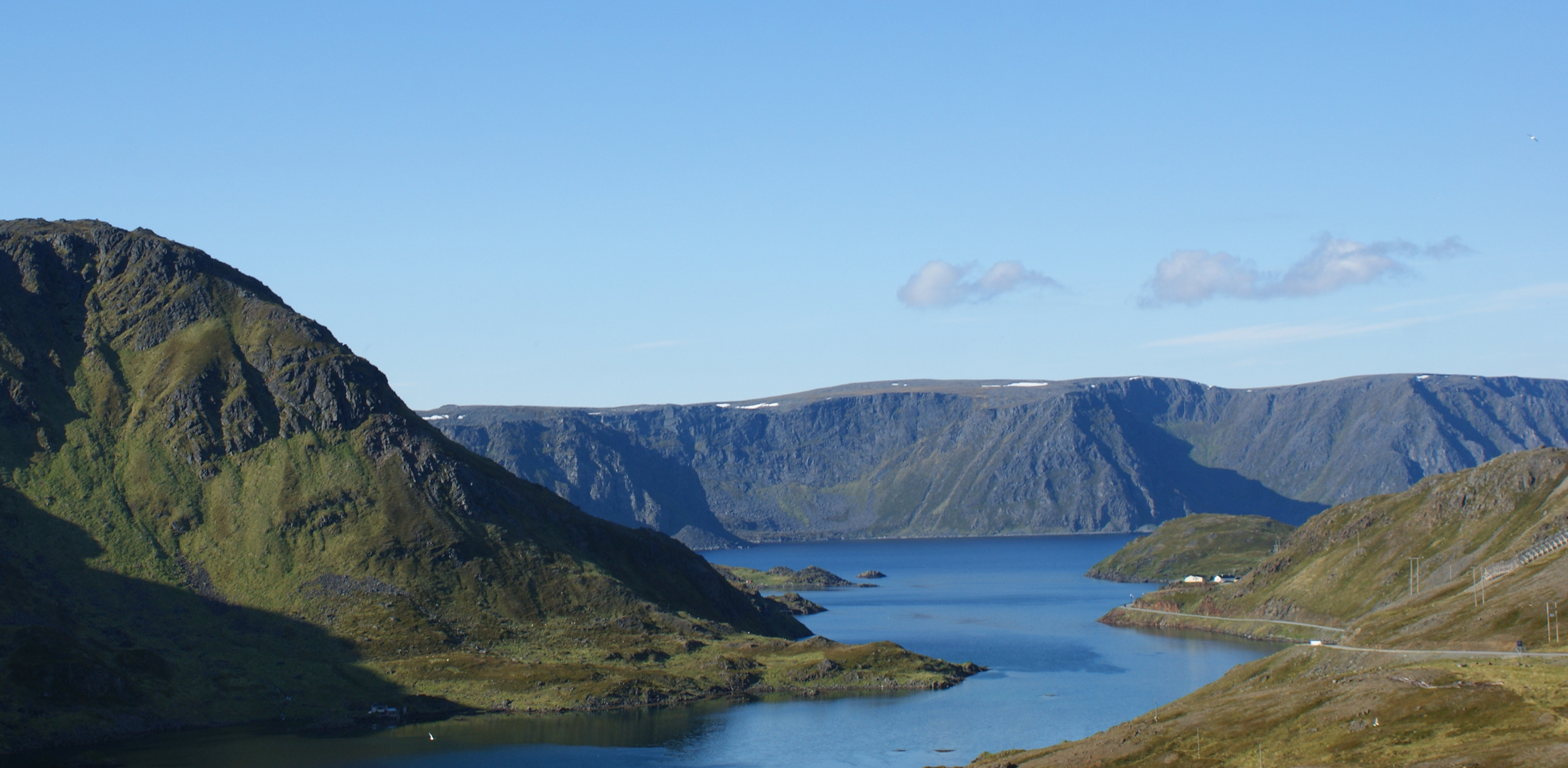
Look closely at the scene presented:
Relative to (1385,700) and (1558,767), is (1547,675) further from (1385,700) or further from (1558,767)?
(1558,767)

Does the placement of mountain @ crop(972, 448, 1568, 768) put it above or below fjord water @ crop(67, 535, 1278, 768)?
above

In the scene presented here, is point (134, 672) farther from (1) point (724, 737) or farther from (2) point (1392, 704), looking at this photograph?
(2) point (1392, 704)

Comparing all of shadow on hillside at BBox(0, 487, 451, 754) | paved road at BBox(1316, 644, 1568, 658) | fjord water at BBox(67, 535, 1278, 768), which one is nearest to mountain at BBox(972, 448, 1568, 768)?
paved road at BBox(1316, 644, 1568, 658)

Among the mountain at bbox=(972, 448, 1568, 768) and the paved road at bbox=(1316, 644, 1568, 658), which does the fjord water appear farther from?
the paved road at bbox=(1316, 644, 1568, 658)

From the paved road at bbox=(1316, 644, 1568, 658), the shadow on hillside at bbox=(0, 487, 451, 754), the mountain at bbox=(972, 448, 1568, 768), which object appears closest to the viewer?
the mountain at bbox=(972, 448, 1568, 768)

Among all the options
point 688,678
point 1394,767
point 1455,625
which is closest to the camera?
point 1394,767

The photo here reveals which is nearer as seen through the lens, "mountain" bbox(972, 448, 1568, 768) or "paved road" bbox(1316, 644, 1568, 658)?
"mountain" bbox(972, 448, 1568, 768)

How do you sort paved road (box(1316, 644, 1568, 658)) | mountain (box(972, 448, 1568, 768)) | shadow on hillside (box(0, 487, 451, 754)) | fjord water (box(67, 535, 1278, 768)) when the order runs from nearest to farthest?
mountain (box(972, 448, 1568, 768))
paved road (box(1316, 644, 1568, 658))
fjord water (box(67, 535, 1278, 768))
shadow on hillside (box(0, 487, 451, 754))

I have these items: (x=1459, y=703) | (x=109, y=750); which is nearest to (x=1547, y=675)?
(x=1459, y=703)
